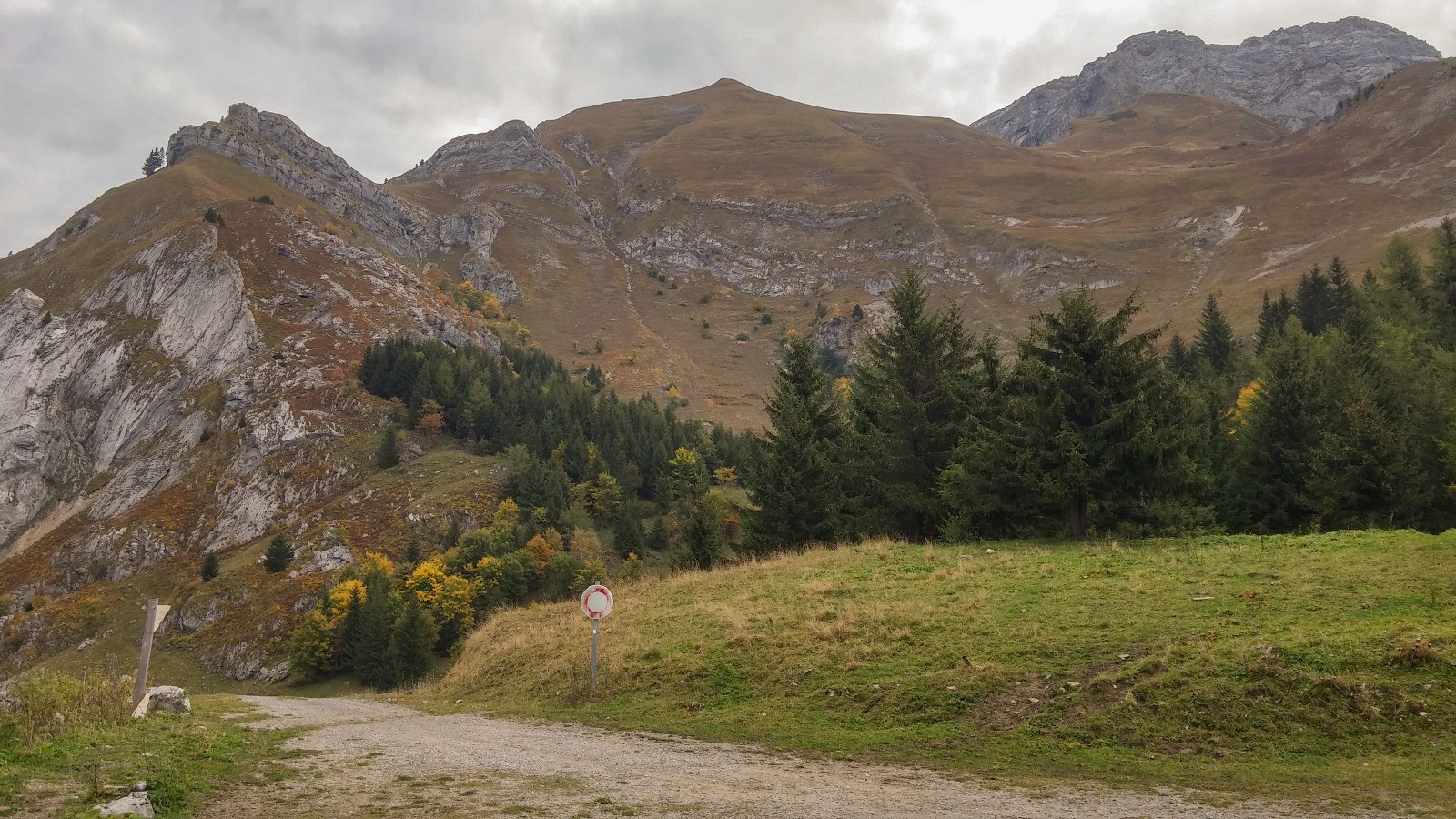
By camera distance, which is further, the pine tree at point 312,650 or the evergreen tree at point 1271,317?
the evergreen tree at point 1271,317

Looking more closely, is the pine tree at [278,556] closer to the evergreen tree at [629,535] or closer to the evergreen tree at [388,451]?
the evergreen tree at [388,451]

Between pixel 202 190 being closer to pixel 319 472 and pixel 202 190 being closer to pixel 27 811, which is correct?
pixel 319 472

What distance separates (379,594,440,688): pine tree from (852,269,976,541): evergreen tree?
45.2m

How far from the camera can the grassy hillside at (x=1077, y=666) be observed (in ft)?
31.7

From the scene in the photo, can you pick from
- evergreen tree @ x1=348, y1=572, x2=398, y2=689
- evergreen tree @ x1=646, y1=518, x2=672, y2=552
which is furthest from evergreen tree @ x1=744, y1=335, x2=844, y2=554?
evergreen tree @ x1=646, y1=518, x2=672, y2=552

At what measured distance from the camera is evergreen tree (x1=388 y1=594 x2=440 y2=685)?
198 ft

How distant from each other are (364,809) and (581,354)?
166m

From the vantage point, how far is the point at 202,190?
142 metres

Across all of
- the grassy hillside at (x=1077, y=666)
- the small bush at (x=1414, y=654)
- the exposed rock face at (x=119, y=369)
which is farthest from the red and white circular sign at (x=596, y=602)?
the exposed rock face at (x=119, y=369)

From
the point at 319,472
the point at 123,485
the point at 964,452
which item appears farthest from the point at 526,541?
the point at 964,452

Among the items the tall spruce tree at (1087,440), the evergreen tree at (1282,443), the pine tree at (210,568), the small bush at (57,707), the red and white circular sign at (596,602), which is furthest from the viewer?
the pine tree at (210,568)

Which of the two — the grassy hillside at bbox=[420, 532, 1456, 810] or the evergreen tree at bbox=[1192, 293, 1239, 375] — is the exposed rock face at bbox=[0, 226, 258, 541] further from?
the evergreen tree at bbox=[1192, 293, 1239, 375]

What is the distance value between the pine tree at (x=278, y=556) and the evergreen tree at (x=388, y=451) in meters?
16.8

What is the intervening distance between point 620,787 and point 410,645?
59852mm
